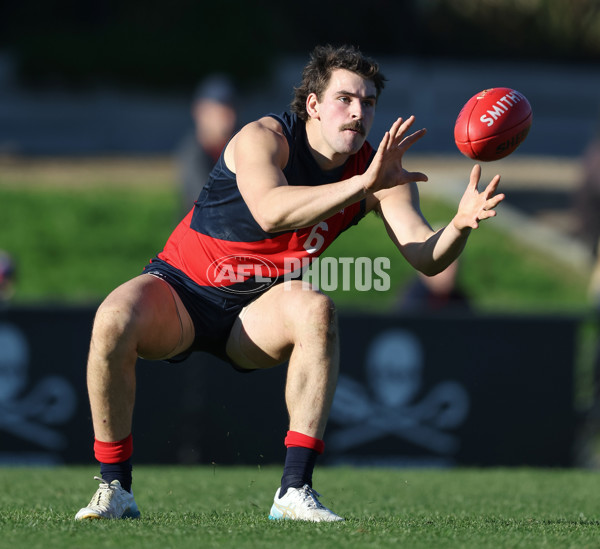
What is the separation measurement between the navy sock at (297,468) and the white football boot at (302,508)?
0.03 meters

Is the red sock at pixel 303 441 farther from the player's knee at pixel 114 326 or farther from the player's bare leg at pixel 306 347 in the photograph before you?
the player's knee at pixel 114 326

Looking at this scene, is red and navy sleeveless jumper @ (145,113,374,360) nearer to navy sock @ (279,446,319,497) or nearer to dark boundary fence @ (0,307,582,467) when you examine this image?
navy sock @ (279,446,319,497)

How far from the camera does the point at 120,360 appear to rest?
188 inches

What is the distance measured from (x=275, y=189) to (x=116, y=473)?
1374 mm

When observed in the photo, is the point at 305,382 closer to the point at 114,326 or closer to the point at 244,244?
the point at 244,244

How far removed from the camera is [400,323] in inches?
338

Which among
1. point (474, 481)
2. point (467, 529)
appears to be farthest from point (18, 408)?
point (467, 529)

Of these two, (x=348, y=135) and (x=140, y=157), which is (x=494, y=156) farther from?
(x=140, y=157)

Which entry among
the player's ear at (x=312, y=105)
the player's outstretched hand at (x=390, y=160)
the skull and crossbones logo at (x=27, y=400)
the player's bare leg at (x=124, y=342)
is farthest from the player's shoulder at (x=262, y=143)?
the skull and crossbones logo at (x=27, y=400)

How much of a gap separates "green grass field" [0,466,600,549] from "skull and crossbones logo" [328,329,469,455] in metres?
0.36

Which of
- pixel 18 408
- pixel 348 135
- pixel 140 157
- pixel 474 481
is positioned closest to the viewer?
pixel 348 135

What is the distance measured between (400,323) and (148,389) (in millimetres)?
1896

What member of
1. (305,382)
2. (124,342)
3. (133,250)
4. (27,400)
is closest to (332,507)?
(305,382)

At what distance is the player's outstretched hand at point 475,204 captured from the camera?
4738mm
